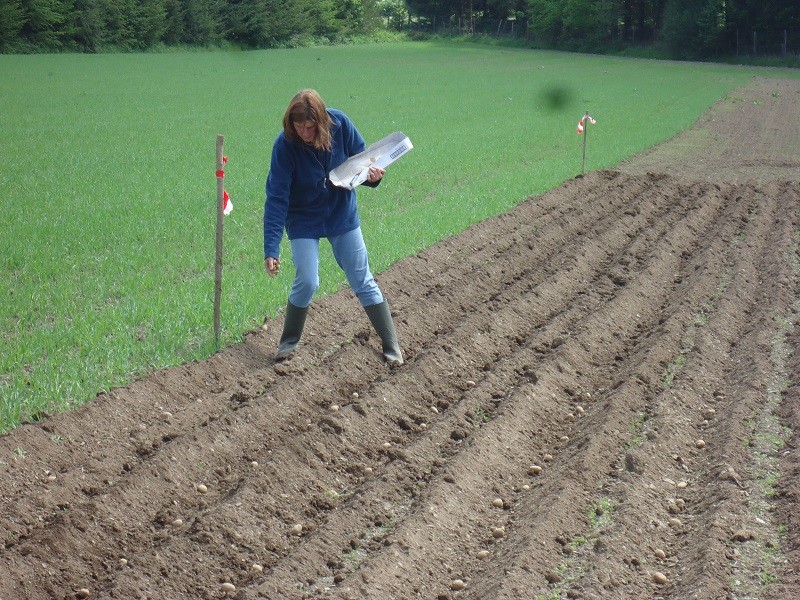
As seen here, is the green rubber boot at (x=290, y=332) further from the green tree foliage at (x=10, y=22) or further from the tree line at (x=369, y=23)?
Answer: the tree line at (x=369, y=23)

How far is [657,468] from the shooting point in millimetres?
5891

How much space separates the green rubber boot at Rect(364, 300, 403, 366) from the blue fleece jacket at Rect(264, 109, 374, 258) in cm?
66

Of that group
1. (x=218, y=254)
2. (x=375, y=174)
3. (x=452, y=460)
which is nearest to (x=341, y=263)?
(x=375, y=174)

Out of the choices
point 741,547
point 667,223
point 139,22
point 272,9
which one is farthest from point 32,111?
point 272,9

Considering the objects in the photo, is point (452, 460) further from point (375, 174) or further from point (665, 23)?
point (665, 23)

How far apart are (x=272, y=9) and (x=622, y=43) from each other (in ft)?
79.4

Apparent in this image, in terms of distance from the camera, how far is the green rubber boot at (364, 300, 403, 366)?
740cm

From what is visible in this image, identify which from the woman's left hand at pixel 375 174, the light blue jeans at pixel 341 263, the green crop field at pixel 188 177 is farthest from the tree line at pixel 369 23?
the woman's left hand at pixel 375 174

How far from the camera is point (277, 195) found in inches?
271

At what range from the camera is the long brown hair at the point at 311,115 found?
254 inches

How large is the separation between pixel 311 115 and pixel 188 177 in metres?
11.0

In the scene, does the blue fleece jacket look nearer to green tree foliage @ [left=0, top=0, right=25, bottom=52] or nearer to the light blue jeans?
the light blue jeans

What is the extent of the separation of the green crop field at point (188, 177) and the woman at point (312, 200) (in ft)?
4.04

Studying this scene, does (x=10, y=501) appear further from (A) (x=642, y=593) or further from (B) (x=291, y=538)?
(A) (x=642, y=593)
